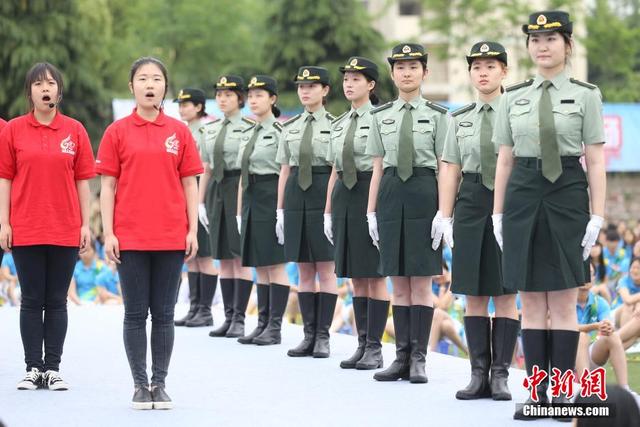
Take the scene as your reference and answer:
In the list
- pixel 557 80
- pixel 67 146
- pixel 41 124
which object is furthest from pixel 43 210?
pixel 557 80

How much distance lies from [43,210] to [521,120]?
3094 mm

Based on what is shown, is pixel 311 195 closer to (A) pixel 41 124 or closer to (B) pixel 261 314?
(B) pixel 261 314

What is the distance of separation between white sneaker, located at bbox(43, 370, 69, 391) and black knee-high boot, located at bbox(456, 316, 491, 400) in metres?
2.51

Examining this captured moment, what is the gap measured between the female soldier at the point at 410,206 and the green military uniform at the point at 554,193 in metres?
1.61

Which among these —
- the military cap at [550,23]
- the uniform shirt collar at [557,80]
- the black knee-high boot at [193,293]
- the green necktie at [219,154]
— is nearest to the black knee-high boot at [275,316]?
the green necktie at [219,154]

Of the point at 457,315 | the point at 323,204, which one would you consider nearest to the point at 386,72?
the point at 457,315

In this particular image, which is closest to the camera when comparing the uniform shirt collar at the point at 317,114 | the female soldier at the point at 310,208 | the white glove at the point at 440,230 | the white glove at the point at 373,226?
the white glove at the point at 440,230

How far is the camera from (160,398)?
7355mm

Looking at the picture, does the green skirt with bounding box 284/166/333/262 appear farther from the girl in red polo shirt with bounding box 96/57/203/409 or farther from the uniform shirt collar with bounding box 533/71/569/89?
the uniform shirt collar with bounding box 533/71/569/89

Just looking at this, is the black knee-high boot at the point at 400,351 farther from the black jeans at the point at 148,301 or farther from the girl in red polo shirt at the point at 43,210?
the girl in red polo shirt at the point at 43,210

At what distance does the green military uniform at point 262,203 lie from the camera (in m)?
10.7

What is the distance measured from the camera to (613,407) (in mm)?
4141

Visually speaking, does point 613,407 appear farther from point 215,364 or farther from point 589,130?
point 215,364

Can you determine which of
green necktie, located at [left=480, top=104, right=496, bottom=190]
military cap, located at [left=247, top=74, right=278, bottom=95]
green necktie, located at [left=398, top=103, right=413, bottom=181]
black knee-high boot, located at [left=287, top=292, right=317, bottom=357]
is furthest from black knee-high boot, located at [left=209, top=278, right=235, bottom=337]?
green necktie, located at [left=480, top=104, right=496, bottom=190]
